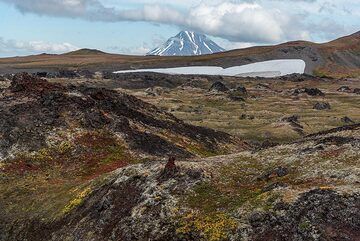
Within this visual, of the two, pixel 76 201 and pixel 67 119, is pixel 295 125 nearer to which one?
pixel 67 119

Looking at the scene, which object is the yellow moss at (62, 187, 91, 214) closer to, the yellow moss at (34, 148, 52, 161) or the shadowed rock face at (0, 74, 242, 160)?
the yellow moss at (34, 148, 52, 161)

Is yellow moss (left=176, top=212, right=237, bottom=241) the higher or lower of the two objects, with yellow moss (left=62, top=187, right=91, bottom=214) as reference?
higher

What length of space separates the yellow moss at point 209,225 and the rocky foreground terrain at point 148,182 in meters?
0.06

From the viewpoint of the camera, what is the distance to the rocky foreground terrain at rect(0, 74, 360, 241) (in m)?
25.3

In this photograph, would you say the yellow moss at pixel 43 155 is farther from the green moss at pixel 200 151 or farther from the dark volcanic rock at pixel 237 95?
the dark volcanic rock at pixel 237 95

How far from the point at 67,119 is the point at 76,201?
22.1 meters

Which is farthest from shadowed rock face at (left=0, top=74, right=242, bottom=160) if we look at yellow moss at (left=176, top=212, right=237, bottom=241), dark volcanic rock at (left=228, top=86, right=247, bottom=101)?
dark volcanic rock at (left=228, top=86, right=247, bottom=101)

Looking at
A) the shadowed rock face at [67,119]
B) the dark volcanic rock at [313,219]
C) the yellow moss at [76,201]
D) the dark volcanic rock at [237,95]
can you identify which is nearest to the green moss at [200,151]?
the shadowed rock face at [67,119]

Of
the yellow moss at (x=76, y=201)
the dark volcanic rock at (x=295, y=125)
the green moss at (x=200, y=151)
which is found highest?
the yellow moss at (x=76, y=201)

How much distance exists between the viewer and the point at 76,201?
34.2 metres

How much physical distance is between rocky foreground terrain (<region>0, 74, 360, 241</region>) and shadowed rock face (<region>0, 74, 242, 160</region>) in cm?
17

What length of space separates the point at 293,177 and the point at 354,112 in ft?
331

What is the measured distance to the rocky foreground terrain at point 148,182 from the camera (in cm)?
2534

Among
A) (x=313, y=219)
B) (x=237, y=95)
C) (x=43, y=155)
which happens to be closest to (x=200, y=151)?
Result: (x=43, y=155)
